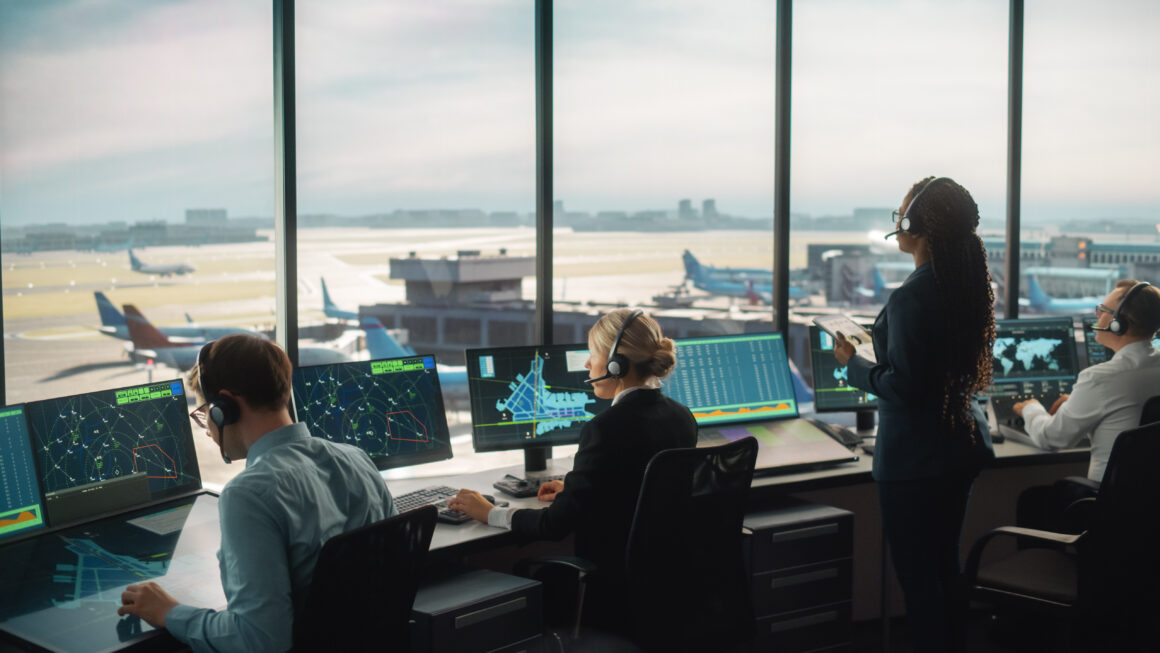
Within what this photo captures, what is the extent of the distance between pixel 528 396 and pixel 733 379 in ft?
2.99

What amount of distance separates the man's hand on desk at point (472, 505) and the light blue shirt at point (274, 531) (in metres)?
0.79

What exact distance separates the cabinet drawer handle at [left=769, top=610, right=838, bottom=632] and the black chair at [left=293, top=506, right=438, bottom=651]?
1.59 meters

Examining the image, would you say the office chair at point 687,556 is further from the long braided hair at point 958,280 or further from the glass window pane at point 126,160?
the glass window pane at point 126,160

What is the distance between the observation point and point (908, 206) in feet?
8.33

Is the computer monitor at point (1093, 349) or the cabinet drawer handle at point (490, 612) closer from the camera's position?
the cabinet drawer handle at point (490, 612)

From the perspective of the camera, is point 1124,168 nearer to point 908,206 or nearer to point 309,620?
point 908,206

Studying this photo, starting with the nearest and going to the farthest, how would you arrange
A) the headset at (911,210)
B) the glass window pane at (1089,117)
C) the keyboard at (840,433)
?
the headset at (911,210), the keyboard at (840,433), the glass window pane at (1089,117)

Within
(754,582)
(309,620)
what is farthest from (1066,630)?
(309,620)

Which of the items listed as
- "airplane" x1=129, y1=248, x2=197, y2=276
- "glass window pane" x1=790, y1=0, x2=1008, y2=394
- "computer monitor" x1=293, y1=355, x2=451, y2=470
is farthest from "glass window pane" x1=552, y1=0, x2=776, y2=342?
"airplane" x1=129, y1=248, x2=197, y2=276

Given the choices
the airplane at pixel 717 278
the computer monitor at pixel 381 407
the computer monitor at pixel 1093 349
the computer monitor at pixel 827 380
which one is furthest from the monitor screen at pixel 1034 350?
the airplane at pixel 717 278

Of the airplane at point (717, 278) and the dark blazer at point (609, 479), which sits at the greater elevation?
the airplane at point (717, 278)

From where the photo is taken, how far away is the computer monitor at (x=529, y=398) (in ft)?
10.2

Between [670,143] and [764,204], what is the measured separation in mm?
667

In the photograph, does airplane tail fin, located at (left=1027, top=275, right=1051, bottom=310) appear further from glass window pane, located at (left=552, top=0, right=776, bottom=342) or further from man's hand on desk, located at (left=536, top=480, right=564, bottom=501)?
man's hand on desk, located at (left=536, top=480, right=564, bottom=501)
